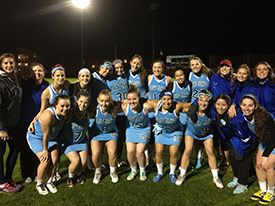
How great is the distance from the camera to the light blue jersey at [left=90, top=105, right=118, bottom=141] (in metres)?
3.80

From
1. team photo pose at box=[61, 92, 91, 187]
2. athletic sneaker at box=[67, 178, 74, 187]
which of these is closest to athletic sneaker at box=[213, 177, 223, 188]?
team photo pose at box=[61, 92, 91, 187]

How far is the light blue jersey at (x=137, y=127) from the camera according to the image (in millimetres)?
3842

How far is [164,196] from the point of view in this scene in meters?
3.35

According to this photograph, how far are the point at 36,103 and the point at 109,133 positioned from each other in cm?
125

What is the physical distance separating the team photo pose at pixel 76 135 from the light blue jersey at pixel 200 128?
1.58m

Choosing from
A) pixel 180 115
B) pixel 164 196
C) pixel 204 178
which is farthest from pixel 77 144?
pixel 204 178

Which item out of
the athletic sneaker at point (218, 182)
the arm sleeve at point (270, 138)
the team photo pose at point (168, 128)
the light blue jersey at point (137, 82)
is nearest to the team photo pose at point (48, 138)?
the team photo pose at point (168, 128)

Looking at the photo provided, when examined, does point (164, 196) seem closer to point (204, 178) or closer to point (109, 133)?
point (204, 178)

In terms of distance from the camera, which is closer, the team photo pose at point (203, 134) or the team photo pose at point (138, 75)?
the team photo pose at point (203, 134)

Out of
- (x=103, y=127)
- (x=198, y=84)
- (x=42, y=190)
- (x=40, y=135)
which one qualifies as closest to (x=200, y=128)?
(x=198, y=84)

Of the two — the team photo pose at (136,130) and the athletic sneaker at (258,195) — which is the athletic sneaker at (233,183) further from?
the team photo pose at (136,130)

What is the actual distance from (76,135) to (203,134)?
1911 millimetres

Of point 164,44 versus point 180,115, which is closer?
point 180,115

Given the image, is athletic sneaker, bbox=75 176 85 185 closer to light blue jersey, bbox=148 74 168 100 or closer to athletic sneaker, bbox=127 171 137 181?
athletic sneaker, bbox=127 171 137 181
